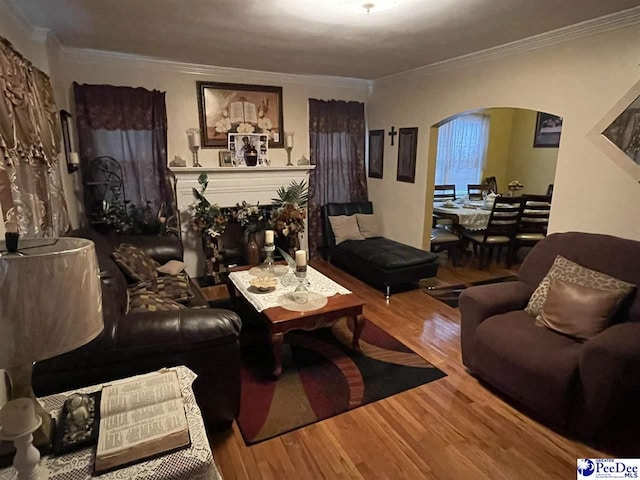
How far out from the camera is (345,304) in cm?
268

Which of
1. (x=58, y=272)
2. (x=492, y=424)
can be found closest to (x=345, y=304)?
(x=492, y=424)

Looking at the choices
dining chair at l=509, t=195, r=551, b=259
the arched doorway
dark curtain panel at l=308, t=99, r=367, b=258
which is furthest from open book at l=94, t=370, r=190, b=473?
the arched doorway

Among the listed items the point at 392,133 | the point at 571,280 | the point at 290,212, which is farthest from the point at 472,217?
the point at 571,280

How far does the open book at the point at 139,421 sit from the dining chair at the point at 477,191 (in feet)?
19.2

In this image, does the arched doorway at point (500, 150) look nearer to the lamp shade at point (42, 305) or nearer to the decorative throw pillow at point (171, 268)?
the decorative throw pillow at point (171, 268)

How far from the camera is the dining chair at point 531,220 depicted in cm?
461

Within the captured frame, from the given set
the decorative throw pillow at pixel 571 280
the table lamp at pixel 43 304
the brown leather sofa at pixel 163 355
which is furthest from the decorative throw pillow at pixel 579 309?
the table lamp at pixel 43 304

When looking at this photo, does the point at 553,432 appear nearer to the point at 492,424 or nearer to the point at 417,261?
the point at 492,424

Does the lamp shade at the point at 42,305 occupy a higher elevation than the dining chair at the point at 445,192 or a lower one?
higher

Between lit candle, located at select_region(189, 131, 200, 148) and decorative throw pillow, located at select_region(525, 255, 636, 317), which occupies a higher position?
lit candle, located at select_region(189, 131, 200, 148)

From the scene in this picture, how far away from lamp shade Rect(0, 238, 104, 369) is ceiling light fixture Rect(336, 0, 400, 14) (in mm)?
2210

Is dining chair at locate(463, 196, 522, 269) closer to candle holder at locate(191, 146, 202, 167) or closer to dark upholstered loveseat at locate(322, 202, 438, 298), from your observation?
dark upholstered loveseat at locate(322, 202, 438, 298)

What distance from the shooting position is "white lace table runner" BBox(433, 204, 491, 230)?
4.85m

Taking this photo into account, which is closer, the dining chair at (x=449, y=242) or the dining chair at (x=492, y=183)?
the dining chair at (x=449, y=242)
